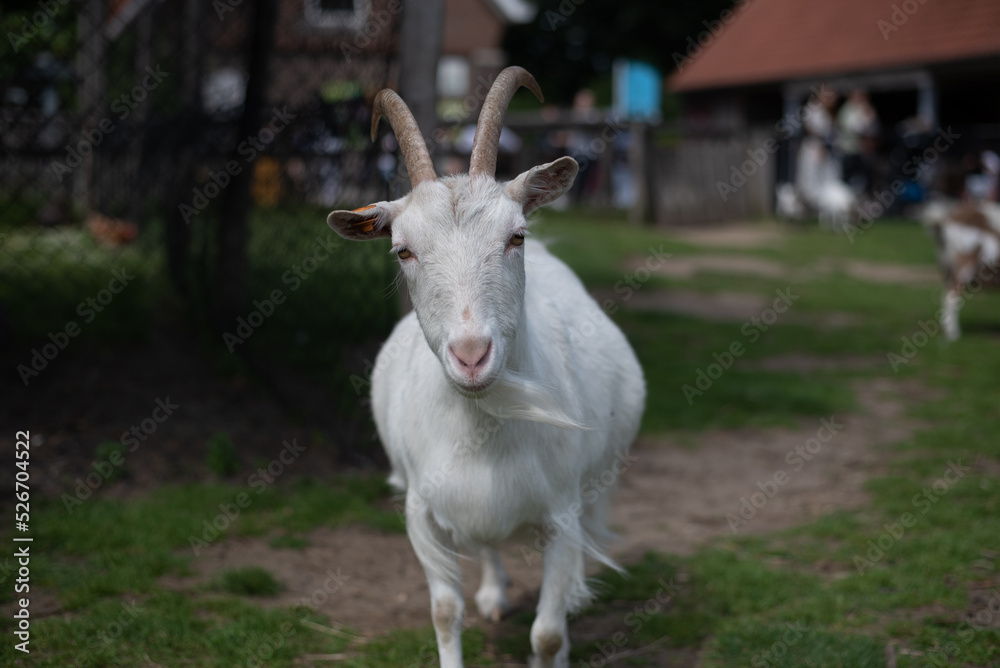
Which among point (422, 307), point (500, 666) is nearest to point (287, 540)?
point (500, 666)

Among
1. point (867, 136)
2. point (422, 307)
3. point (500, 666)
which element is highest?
point (867, 136)

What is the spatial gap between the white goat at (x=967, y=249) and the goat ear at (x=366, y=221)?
6.87 m

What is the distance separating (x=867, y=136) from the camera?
16266mm

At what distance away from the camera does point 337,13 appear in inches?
249

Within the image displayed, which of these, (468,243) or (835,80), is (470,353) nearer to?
(468,243)

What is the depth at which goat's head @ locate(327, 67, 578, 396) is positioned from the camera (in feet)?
8.03

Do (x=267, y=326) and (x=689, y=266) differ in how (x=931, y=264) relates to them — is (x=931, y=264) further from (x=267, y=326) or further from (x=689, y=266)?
(x=267, y=326)

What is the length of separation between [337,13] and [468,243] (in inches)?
172

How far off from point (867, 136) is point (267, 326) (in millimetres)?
13352

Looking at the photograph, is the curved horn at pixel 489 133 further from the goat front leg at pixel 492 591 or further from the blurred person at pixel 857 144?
the blurred person at pixel 857 144
